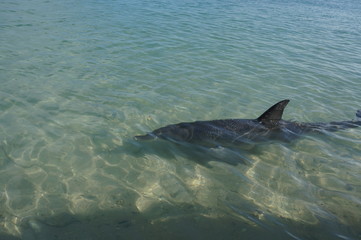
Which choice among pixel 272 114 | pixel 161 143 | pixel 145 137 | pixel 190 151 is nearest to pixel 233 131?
pixel 272 114

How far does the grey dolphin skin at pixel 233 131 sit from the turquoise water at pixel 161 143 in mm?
260

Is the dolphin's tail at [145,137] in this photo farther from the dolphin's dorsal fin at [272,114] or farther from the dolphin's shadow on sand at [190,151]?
the dolphin's dorsal fin at [272,114]

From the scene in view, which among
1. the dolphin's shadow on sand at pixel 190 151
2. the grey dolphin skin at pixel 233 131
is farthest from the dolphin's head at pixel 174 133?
the dolphin's shadow on sand at pixel 190 151

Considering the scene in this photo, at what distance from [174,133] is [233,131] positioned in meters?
1.31

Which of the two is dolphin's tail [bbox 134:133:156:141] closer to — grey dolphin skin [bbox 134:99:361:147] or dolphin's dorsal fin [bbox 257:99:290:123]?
grey dolphin skin [bbox 134:99:361:147]

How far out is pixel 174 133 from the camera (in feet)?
20.5

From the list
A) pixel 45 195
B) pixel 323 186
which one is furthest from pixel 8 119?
pixel 323 186

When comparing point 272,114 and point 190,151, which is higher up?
point 272,114

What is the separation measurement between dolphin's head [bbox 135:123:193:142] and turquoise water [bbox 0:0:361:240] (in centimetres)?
21

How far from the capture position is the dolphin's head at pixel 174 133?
614 cm

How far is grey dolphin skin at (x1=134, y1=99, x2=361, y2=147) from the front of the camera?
6.12 m

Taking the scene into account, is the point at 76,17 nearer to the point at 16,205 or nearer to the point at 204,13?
the point at 204,13

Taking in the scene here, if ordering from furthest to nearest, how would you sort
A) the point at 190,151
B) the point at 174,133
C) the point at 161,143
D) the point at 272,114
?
the point at 272,114
the point at 174,133
the point at 161,143
the point at 190,151

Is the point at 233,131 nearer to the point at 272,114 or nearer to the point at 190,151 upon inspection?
the point at 272,114
